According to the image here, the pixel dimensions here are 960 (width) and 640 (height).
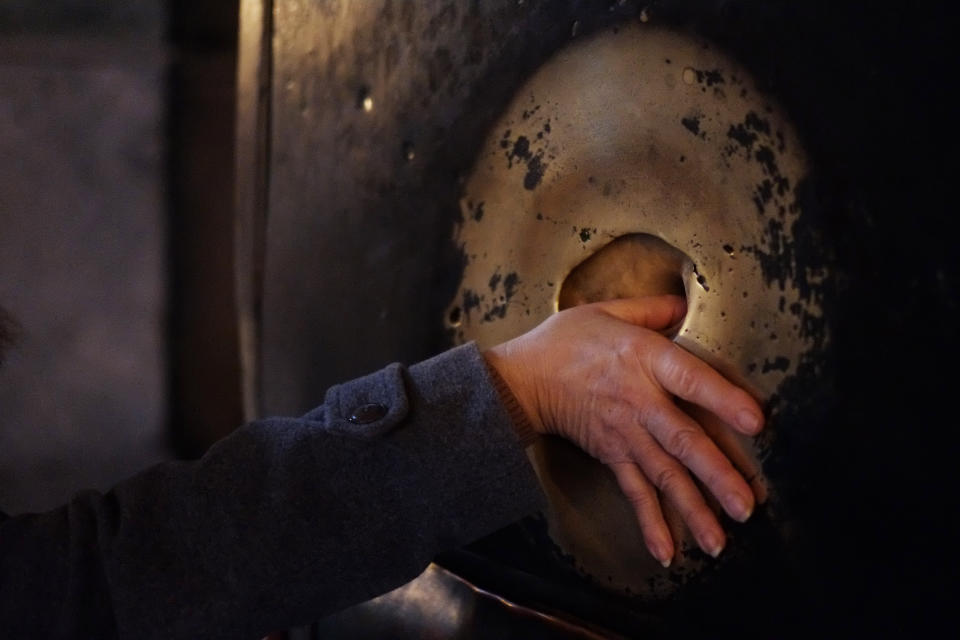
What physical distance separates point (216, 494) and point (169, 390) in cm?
46

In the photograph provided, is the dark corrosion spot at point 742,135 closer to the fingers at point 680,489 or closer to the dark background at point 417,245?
the dark background at point 417,245

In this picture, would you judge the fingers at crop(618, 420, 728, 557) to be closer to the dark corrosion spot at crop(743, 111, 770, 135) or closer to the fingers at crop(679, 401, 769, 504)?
the fingers at crop(679, 401, 769, 504)

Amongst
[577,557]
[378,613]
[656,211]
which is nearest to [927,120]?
[656,211]

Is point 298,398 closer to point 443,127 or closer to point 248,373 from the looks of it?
point 248,373

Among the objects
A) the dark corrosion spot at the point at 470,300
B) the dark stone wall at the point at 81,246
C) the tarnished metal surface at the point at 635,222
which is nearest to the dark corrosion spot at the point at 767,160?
the tarnished metal surface at the point at 635,222

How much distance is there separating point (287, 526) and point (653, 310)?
23 centimetres

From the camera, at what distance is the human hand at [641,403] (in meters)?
0.50

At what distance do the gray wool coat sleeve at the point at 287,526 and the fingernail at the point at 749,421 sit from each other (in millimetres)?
113

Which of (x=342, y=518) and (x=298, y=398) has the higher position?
(x=298, y=398)

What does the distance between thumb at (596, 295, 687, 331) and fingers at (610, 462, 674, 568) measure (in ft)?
0.26

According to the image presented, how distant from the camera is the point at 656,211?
21.3 inches

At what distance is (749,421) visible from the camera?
0.48 metres

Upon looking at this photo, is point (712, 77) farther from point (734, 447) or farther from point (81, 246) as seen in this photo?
point (81, 246)

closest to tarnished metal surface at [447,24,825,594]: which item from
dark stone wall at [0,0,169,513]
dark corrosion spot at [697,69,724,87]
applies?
dark corrosion spot at [697,69,724,87]
